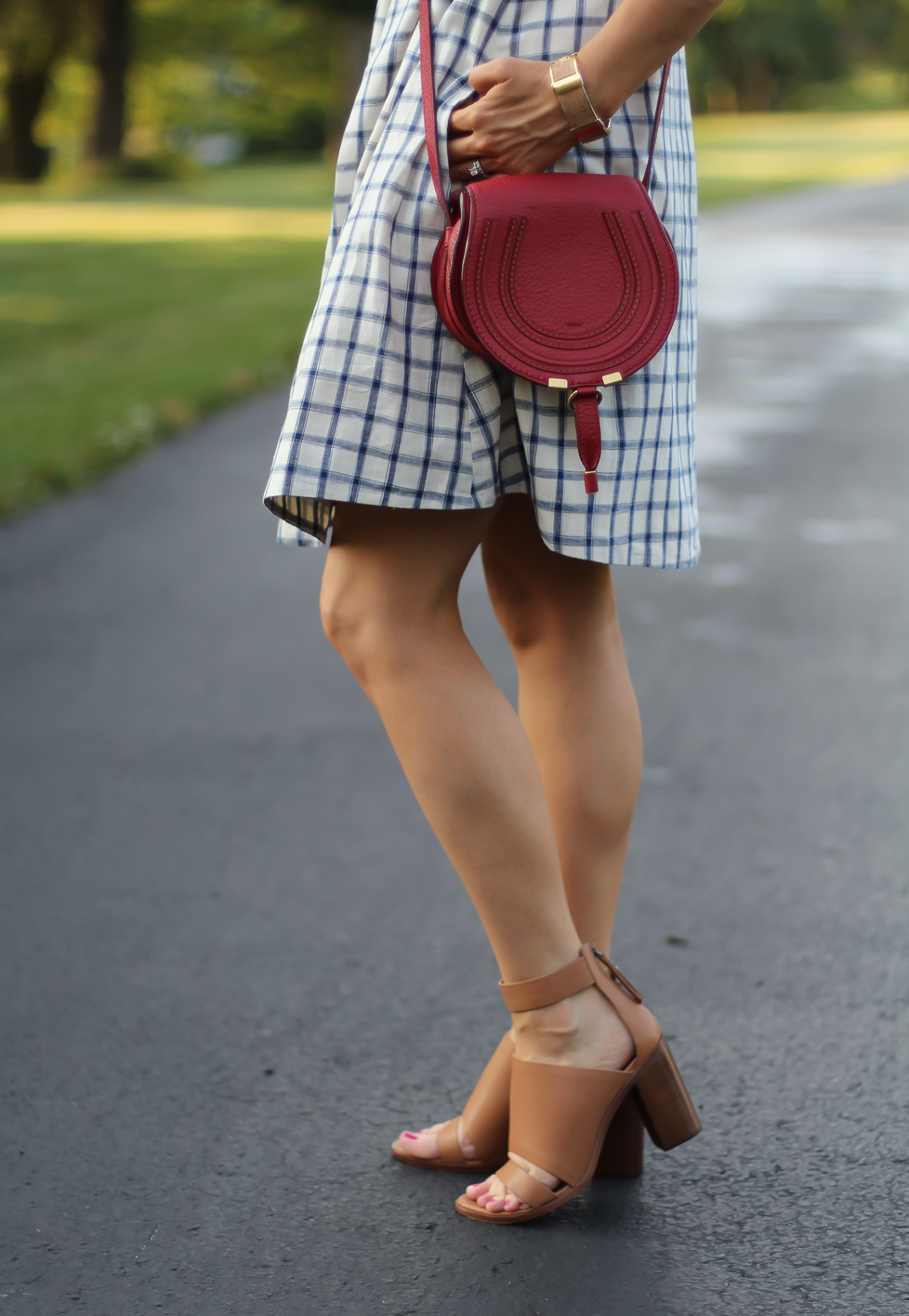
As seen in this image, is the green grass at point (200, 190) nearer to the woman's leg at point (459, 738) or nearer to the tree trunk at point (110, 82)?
the tree trunk at point (110, 82)

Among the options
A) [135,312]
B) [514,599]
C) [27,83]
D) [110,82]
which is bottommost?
[514,599]

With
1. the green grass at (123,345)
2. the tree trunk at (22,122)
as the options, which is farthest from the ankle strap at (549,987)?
the tree trunk at (22,122)

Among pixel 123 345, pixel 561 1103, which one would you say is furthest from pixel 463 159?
pixel 123 345

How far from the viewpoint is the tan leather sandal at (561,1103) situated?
5.49 feet

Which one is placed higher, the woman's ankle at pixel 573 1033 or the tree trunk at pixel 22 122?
the tree trunk at pixel 22 122

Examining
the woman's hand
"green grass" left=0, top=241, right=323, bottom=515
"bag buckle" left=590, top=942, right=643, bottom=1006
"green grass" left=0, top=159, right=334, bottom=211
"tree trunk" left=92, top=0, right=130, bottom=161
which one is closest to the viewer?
the woman's hand

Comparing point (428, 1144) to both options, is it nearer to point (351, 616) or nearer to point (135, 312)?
point (351, 616)

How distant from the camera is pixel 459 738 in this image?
163cm

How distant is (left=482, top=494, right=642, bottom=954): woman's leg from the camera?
179cm

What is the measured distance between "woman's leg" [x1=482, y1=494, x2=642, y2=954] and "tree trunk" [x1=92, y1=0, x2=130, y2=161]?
113 ft

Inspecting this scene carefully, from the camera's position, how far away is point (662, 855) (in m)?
→ 2.75

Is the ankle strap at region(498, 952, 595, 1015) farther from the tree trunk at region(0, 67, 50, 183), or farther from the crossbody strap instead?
the tree trunk at region(0, 67, 50, 183)

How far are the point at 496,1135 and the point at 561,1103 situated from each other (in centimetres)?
16

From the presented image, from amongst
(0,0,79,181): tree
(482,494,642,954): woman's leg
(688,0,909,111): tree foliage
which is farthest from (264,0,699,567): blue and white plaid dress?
(688,0,909,111): tree foliage
